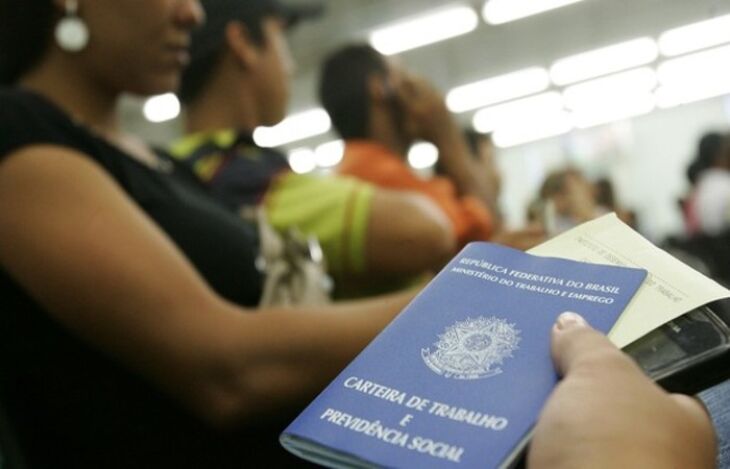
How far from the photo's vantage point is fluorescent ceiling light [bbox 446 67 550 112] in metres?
7.73

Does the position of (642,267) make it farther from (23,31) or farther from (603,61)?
(603,61)

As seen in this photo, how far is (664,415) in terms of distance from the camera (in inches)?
16.5

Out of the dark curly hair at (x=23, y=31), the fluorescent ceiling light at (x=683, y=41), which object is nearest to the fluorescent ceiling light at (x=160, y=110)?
the fluorescent ceiling light at (x=683, y=41)

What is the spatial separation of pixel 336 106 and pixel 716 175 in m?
1.46

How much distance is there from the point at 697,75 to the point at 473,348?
204 inches

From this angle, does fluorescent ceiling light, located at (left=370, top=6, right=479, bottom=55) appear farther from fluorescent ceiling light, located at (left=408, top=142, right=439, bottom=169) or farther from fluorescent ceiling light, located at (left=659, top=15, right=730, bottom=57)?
fluorescent ceiling light, located at (left=408, top=142, right=439, bottom=169)

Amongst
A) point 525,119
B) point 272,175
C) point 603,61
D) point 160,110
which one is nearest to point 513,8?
point 603,61

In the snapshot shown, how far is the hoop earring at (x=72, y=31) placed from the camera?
1.16 m

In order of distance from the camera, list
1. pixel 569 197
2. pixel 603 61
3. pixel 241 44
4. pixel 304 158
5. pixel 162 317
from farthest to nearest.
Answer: pixel 304 158
pixel 603 61
pixel 569 197
pixel 241 44
pixel 162 317

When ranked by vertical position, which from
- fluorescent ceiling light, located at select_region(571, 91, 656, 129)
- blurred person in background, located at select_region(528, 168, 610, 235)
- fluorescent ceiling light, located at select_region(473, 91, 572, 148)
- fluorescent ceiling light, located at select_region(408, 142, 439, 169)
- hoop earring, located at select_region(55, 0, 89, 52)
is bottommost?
fluorescent ceiling light, located at select_region(473, 91, 572, 148)

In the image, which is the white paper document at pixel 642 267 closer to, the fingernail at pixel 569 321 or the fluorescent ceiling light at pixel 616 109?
the fingernail at pixel 569 321

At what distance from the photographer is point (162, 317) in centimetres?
85

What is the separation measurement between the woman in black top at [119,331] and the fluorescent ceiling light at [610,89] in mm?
5805

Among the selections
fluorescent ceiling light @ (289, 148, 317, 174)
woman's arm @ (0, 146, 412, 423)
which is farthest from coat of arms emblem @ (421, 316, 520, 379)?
fluorescent ceiling light @ (289, 148, 317, 174)
